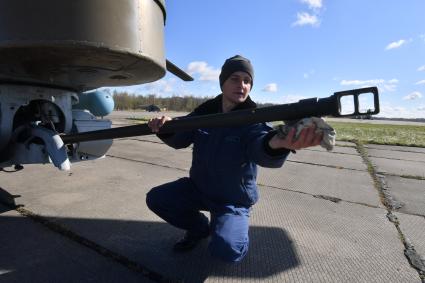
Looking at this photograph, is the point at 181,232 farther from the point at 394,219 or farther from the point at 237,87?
the point at 394,219

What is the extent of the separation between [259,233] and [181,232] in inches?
23.2

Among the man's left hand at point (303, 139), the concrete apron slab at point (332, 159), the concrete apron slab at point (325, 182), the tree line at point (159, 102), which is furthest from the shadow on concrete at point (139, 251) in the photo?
the tree line at point (159, 102)

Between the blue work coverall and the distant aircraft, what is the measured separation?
601mm

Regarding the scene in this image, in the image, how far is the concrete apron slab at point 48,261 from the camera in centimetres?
196

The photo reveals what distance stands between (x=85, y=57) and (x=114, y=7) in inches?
13.8

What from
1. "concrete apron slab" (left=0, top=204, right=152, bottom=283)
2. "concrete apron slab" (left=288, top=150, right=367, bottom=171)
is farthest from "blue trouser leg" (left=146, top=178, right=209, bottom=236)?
"concrete apron slab" (left=288, top=150, right=367, bottom=171)

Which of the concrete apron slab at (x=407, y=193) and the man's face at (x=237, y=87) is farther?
the concrete apron slab at (x=407, y=193)

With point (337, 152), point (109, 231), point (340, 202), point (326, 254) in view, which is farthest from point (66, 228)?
point (337, 152)

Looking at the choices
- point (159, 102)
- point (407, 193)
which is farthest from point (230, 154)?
point (159, 102)

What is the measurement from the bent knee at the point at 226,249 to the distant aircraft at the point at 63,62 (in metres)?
1.22

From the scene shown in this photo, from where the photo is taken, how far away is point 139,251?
2.30 metres

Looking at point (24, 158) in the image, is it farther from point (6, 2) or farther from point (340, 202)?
point (340, 202)

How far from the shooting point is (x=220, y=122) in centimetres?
184

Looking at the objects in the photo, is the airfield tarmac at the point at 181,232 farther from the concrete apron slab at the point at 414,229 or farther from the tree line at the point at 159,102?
the tree line at the point at 159,102
